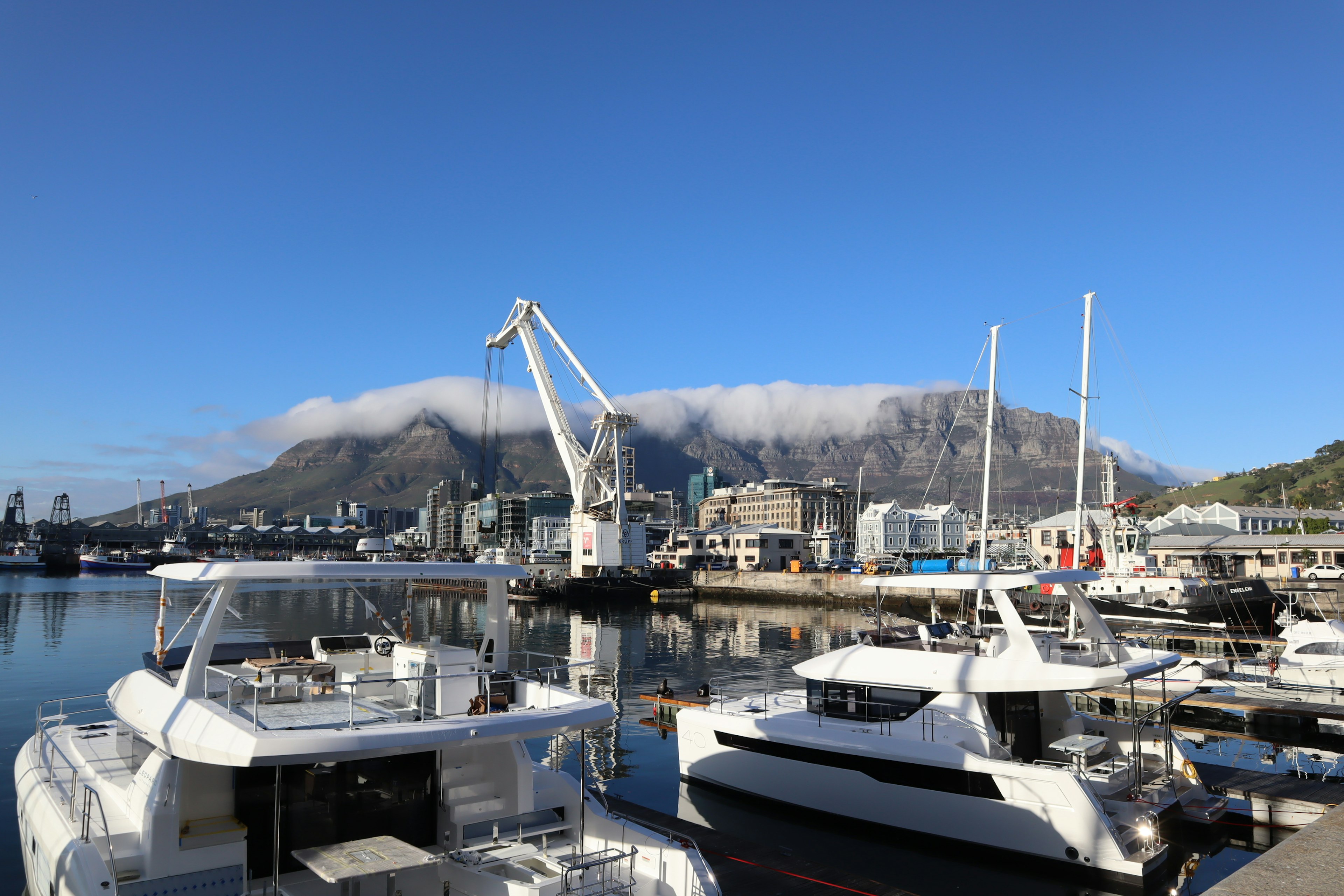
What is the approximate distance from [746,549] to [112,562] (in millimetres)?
85548

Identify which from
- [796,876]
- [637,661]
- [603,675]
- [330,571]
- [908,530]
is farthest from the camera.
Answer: [908,530]

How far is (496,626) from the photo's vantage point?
8.79m

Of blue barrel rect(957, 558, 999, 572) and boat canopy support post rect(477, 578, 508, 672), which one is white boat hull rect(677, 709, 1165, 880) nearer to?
boat canopy support post rect(477, 578, 508, 672)

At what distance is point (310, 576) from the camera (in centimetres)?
804

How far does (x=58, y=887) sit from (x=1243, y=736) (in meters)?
21.8

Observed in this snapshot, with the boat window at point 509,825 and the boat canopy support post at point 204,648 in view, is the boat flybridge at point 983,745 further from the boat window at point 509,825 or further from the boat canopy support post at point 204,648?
the boat canopy support post at point 204,648

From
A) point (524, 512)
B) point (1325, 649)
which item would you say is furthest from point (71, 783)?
point (524, 512)

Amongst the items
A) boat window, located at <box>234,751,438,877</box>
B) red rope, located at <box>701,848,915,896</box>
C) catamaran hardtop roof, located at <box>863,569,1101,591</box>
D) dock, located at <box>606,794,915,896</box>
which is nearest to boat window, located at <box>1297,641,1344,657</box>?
catamaran hardtop roof, located at <box>863,569,1101,591</box>

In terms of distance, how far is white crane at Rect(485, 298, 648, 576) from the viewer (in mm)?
73000

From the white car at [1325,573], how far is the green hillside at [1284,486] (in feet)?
193

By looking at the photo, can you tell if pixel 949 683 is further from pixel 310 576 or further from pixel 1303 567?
pixel 1303 567

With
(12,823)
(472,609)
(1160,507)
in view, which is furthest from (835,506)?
(12,823)

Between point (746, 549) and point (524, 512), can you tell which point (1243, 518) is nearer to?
point (746, 549)

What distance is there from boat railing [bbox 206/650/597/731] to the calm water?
6.91 ft
